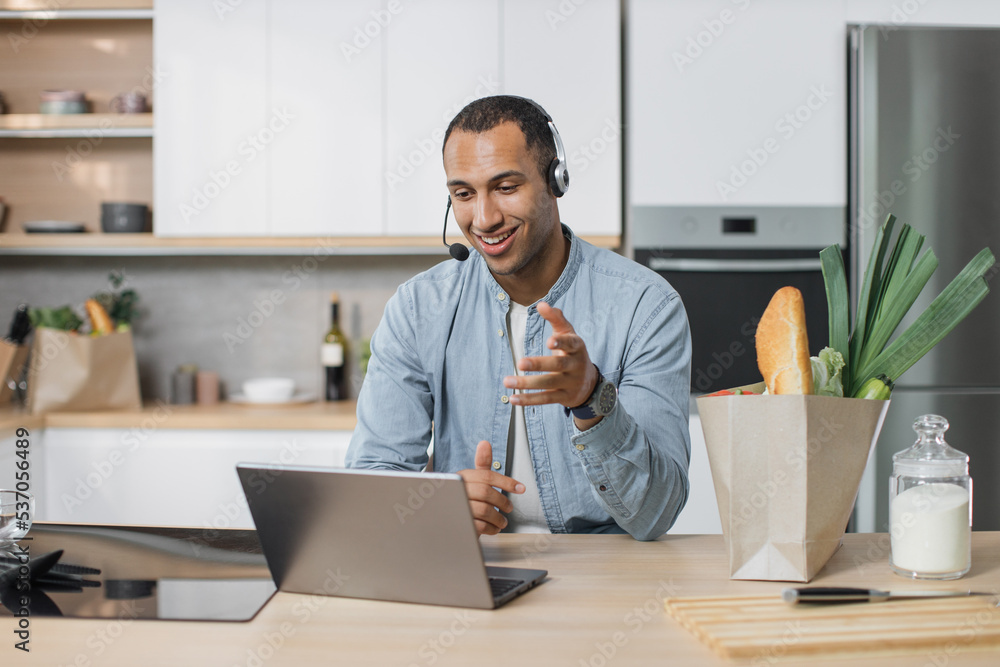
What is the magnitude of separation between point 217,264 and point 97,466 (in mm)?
882

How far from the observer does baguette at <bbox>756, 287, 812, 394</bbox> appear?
0.92 meters

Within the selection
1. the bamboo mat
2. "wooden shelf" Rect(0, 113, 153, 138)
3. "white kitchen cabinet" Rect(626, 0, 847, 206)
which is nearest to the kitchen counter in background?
"white kitchen cabinet" Rect(626, 0, 847, 206)

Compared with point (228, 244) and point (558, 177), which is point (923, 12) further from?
point (228, 244)

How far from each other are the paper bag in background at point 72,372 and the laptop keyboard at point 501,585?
7.01 feet

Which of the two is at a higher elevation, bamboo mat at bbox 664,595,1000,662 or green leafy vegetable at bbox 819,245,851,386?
green leafy vegetable at bbox 819,245,851,386

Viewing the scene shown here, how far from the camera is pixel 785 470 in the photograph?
0.90 meters

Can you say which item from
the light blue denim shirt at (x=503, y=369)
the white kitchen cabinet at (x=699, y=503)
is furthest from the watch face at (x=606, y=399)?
the white kitchen cabinet at (x=699, y=503)

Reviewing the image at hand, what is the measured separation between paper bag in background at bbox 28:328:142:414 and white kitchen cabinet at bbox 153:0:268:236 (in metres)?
0.44

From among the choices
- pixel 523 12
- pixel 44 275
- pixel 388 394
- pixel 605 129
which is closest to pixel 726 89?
pixel 605 129

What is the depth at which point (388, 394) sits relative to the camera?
1.46 m

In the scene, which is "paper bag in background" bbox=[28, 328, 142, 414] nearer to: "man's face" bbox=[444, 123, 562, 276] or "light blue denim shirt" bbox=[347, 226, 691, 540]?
"light blue denim shirt" bbox=[347, 226, 691, 540]

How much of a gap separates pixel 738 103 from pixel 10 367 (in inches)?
98.8

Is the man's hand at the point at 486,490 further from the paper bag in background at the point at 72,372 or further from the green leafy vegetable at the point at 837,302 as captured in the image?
the paper bag in background at the point at 72,372

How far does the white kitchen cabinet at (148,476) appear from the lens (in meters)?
2.57
